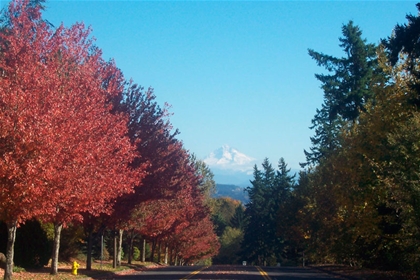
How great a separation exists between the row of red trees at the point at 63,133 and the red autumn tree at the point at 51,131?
3 cm

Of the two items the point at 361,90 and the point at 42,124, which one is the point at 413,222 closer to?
the point at 42,124

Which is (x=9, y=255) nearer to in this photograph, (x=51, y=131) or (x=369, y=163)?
(x=51, y=131)

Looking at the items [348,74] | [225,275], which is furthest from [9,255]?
[348,74]

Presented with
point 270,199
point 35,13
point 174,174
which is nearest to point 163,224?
point 174,174

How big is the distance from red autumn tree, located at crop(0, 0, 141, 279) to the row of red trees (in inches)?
1.3

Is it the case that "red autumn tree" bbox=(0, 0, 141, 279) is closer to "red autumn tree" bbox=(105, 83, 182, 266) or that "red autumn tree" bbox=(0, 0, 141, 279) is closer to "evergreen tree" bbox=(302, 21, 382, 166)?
"red autumn tree" bbox=(105, 83, 182, 266)

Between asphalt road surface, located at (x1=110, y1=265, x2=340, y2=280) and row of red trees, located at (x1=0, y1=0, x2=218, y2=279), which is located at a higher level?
row of red trees, located at (x1=0, y1=0, x2=218, y2=279)

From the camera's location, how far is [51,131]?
16875 millimetres

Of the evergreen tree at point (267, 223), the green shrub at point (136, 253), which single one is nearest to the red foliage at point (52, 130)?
the green shrub at point (136, 253)

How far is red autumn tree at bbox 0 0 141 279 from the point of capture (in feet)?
54.5

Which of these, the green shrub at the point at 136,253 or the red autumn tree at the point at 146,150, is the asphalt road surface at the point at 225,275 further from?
the green shrub at the point at 136,253

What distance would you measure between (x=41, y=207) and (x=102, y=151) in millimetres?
4675

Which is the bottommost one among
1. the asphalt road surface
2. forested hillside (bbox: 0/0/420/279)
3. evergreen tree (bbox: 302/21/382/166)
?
the asphalt road surface

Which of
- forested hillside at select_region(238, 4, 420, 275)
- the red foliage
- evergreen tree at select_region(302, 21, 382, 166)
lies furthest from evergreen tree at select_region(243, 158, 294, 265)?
the red foliage
